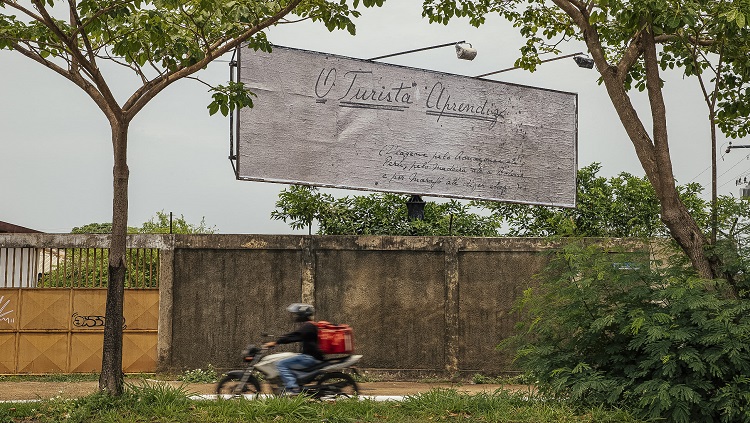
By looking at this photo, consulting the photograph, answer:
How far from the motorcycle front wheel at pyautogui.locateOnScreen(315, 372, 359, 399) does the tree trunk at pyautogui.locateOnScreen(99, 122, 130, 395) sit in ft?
8.10

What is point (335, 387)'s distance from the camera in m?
11.5

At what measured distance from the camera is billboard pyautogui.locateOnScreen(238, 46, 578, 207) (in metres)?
16.9

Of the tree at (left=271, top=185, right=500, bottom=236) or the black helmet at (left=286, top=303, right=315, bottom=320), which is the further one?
the tree at (left=271, top=185, right=500, bottom=236)

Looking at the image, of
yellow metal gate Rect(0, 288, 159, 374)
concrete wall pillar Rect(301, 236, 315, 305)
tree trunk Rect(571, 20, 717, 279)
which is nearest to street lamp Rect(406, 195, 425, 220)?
concrete wall pillar Rect(301, 236, 315, 305)

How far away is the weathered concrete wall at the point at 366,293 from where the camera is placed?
16.5m

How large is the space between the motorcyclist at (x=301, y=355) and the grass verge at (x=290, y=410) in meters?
0.73

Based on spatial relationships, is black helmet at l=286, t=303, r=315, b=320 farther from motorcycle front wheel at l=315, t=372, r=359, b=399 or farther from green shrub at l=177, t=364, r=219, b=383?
green shrub at l=177, t=364, r=219, b=383

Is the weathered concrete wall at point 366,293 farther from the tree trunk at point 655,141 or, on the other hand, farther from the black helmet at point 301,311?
the black helmet at point 301,311

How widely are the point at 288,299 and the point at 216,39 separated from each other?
5.91 metres

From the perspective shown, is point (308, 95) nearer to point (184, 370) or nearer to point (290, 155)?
point (290, 155)

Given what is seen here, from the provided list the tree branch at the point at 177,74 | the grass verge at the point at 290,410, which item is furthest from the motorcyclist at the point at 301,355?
the tree branch at the point at 177,74

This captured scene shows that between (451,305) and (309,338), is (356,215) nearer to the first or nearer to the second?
(451,305)

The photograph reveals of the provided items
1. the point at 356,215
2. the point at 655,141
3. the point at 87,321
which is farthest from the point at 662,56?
the point at 87,321

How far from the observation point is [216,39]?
12.3 m
